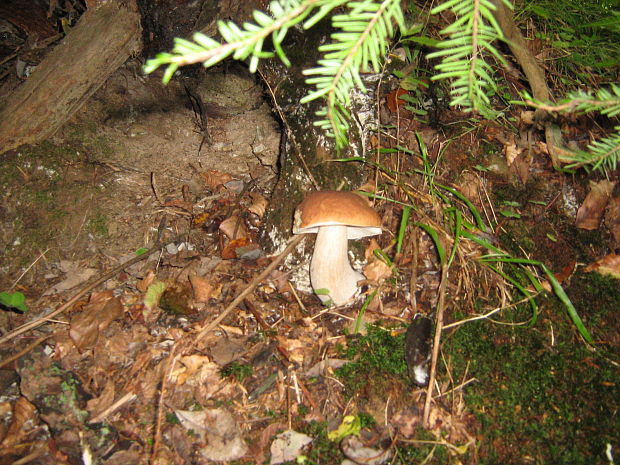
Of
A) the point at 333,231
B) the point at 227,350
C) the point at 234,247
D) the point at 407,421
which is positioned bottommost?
the point at 407,421

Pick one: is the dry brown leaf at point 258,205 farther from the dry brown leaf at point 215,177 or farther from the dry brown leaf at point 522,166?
the dry brown leaf at point 522,166

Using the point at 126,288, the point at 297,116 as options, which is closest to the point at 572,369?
the point at 297,116

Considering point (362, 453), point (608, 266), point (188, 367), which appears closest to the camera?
point (362, 453)

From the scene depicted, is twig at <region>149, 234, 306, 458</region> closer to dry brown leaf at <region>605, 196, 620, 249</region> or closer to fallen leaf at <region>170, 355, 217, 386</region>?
fallen leaf at <region>170, 355, 217, 386</region>

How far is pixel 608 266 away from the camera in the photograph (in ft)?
7.16

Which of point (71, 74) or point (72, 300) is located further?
point (71, 74)

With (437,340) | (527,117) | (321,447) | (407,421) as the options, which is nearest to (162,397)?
(321,447)

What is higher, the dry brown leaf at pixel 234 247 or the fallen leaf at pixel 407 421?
the dry brown leaf at pixel 234 247

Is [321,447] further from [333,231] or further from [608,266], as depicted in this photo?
[608,266]

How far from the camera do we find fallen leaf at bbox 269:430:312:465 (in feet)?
5.58

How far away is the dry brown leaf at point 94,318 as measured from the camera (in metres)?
2.25

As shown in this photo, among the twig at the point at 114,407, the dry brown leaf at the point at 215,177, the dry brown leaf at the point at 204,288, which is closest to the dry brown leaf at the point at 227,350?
the dry brown leaf at the point at 204,288

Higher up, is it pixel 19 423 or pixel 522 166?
pixel 522 166

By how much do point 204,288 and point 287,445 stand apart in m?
1.19
